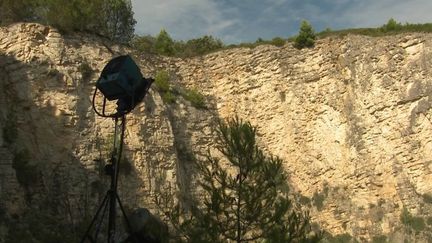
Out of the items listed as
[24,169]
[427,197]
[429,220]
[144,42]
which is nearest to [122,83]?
[24,169]

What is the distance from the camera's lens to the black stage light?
4254mm

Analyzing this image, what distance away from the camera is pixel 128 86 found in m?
4.30

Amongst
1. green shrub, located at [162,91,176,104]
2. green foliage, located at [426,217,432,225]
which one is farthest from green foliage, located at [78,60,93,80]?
green foliage, located at [426,217,432,225]

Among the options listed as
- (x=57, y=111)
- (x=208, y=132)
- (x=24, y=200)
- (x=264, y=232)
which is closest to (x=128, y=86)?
(x=264, y=232)

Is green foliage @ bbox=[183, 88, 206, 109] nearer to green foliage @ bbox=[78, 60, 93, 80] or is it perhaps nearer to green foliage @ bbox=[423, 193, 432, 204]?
green foliage @ bbox=[78, 60, 93, 80]

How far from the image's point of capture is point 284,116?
79.6 ft

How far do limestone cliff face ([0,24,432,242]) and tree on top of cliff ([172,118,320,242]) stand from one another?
9312 mm

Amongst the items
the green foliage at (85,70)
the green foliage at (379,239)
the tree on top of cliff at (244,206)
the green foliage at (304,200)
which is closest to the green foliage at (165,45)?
the green foliage at (85,70)

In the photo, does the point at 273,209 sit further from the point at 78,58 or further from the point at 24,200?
the point at 78,58

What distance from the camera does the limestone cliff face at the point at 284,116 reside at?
18797 mm

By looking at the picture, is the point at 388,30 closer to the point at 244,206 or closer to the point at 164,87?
the point at 164,87

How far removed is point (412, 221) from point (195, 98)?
1068cm

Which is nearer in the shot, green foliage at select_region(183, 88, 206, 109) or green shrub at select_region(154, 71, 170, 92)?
green shrub at select_region(154, 71, 170, 92)

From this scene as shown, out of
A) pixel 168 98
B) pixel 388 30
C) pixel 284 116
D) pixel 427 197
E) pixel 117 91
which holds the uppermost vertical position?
pixel 388 30
